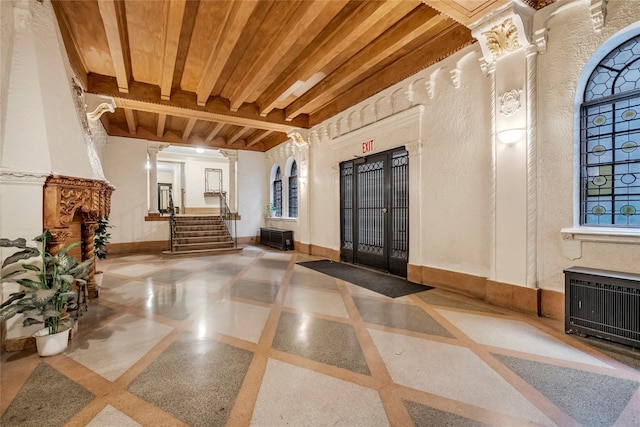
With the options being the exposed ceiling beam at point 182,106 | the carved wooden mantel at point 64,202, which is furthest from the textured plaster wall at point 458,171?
the carved wooden mantel at point 64,202

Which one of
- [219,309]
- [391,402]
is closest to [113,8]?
[219,309]

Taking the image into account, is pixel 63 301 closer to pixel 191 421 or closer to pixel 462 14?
pixel 191 421

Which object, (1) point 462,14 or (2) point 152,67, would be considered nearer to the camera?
(1) point 462,14

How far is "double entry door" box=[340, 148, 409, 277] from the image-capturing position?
5.10 m

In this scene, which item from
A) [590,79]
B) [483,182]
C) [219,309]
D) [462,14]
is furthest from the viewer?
[483,182]

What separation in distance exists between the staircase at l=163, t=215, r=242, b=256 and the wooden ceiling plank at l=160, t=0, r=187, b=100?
4.28m

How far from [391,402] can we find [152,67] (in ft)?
20.1

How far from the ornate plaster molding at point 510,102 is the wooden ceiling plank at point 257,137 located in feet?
22.5

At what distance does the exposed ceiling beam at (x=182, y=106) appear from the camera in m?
5.39

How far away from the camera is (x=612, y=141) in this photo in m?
2.82

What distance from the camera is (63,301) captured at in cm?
251

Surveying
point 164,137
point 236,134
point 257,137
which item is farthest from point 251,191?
point 164,137

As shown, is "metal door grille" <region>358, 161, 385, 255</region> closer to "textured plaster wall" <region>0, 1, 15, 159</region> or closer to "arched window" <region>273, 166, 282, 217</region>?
"arched window" <region>273, 166, 282, 217</region>

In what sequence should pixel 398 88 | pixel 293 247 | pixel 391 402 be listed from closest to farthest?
pixel 391 402, pixel 398 88, pixel 293 247
